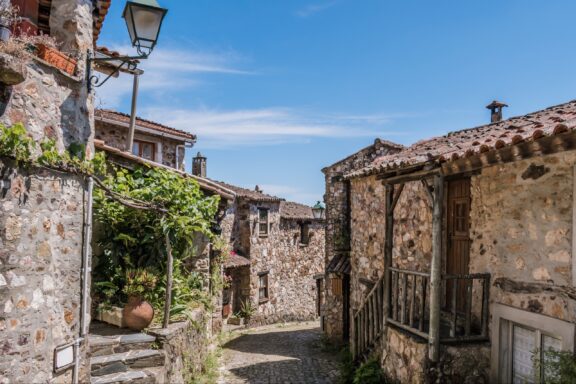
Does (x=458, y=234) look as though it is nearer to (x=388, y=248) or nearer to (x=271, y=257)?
(x=388, y=248)

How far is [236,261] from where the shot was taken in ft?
66.5

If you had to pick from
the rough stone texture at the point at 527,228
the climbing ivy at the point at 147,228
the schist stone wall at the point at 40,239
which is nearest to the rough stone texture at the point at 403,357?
the rough stone texture at the point at 527,228

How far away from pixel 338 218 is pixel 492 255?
8269 millimetres

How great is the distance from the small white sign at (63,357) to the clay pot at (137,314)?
2.63 m

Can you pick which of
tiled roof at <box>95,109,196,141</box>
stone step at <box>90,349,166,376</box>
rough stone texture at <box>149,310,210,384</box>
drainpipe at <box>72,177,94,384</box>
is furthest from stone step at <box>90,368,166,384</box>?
tiled roof at <box>95,109,196,141</box>

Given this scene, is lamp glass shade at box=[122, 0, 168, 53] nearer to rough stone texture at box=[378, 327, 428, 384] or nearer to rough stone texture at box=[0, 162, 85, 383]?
rough stone texture at box=[0, 162, 85, 383]

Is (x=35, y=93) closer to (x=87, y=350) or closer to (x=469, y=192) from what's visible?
(x=87, y=350)

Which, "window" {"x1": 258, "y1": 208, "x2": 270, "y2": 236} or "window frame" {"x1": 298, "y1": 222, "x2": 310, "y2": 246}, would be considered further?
"window frame" {"x1": 298, "y1": 222, "x2": 310, "y2": 246}

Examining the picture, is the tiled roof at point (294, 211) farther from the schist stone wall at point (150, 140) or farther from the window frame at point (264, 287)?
the schist stone wall at point (150, 140)

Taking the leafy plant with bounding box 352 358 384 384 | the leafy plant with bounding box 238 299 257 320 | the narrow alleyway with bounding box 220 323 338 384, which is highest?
the leafy plant with bounding box 352 358 384 384

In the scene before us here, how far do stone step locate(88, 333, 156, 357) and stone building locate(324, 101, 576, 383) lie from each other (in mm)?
4068

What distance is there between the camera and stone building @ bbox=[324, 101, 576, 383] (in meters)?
5.42

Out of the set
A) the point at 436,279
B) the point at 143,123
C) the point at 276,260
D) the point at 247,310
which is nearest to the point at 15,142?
the point at 436,279

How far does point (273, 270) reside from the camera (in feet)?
77.4
